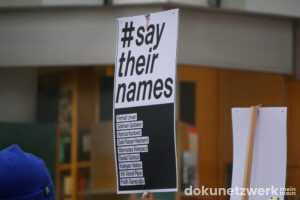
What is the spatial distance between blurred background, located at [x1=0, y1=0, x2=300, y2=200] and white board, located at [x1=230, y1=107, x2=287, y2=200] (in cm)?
362

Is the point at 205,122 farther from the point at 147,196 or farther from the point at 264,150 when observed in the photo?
the point at 147,196

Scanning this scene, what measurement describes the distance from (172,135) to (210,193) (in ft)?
13.8

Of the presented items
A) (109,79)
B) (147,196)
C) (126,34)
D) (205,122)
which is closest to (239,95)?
(205,122)

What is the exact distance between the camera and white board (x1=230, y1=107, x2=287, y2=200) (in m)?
4.33

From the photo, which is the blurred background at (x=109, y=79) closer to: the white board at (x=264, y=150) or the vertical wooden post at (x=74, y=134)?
the vertical wooden post at (x=74, y=134)

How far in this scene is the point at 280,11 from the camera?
8.55 m

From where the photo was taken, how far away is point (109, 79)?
8398 mm

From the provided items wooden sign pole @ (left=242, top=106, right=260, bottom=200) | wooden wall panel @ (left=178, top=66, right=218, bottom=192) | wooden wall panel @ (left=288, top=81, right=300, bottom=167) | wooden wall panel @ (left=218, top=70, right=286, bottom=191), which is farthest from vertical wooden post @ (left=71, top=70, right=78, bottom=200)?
wooden sign pole @ (left=242, top=106, right=260, bottom=200)

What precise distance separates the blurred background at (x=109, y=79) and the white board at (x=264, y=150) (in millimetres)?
3616

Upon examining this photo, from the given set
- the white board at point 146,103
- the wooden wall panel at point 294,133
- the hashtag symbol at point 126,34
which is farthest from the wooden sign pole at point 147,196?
the wooden wall panel at point 294,133

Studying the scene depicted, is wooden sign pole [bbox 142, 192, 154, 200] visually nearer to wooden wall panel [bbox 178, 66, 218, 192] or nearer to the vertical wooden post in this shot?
wooden wall panel [bbox 178, 66, 218, 192]

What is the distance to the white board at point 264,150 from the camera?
4.33m

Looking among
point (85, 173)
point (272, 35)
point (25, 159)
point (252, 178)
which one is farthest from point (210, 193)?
point (25, 159)

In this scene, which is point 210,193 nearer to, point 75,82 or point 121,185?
point 75,82
